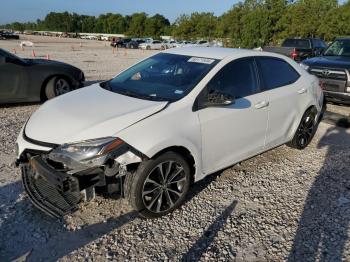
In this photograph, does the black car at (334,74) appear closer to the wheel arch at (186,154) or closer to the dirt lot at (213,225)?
the dirt lot at (213,225)

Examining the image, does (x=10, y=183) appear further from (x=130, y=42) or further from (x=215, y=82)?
(x=130, y=42)

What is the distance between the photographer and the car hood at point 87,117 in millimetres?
3344

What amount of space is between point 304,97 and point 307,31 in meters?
44.5

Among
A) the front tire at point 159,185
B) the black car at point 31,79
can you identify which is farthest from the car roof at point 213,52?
the black car at point 31,79

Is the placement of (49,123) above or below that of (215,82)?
below

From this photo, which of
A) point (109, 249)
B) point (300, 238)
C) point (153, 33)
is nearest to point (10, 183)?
point (109, 249)

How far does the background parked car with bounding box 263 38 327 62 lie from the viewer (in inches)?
614

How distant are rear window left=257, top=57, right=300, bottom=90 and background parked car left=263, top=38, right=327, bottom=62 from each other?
34.8 ft

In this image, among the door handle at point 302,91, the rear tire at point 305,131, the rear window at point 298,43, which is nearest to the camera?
the door handle at point 302,91

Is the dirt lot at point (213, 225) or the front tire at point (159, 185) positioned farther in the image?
the front tire at point (159, 185)

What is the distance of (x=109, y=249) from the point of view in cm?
325

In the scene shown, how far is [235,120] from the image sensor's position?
4.18 m

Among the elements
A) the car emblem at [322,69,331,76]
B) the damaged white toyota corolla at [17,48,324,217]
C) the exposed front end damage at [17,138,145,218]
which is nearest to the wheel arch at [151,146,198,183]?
the damaged white toyota corolla at [17,48,324,217]

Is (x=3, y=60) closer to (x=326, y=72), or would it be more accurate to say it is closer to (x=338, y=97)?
(x=326, y=72)
